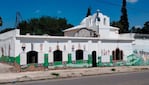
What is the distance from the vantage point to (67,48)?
3219cm

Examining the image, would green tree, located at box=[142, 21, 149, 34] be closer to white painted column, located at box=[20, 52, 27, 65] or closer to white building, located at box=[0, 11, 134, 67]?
white building, located at box=[0, 11, 134, 67]

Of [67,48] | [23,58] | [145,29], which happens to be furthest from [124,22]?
[23,58]

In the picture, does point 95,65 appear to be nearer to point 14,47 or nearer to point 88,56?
point 88,56

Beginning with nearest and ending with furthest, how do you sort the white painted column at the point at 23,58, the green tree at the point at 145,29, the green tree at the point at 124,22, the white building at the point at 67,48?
the white painted column at the point at 23,58 → the white building at the point at 67,48 → the green tree at the point at 124,22 → the green tree at the point at 145,29

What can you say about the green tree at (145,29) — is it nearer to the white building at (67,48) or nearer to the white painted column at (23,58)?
the white building at (67,48)

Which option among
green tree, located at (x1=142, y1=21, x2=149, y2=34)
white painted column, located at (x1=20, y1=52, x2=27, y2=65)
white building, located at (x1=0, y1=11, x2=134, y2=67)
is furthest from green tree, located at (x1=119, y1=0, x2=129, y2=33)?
white painted column, located at (x1=20, y1=52, x2=27, y2=65)

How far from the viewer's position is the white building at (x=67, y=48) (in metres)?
29.0

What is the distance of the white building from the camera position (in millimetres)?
28969

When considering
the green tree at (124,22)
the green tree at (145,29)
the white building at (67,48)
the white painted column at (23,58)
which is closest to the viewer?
the white painted column at (23,58)

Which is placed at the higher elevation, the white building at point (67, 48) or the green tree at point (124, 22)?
the green tree at point (124, 22)

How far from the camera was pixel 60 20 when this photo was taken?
9312cm

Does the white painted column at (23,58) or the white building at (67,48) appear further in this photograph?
the white building at (67,48)

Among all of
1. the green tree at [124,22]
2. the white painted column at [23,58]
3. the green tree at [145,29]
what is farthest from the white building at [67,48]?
the green tree at [145,29]

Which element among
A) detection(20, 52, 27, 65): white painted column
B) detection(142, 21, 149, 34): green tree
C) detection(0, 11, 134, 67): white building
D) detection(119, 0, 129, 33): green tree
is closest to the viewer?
detection(20, 52, 27, 65): white painted column
